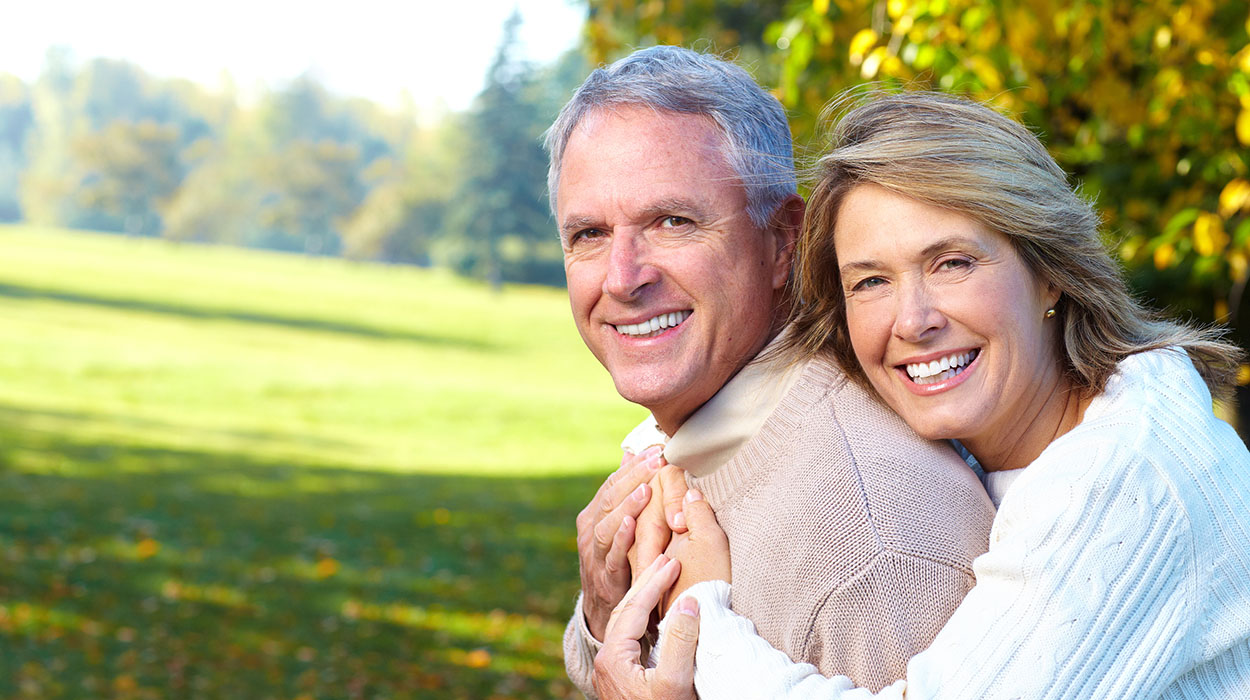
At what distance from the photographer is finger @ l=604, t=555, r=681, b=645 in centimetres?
229

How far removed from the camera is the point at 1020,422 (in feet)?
6.98

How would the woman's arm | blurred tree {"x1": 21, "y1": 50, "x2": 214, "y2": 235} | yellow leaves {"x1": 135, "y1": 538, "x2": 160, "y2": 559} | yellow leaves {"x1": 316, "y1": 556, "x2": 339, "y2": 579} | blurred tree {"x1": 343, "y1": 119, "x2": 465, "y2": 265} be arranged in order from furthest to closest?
blurred tree {"x1": 21, "y1": 50, "x2": 214, "y2": 235}
blurred tree {"x1": 343, "y1": 119, "x2": 465, "y2": 265}
yellow leaves {"x1": 135, "y1": 538, "x2": 160, "y2": 559}
yellow leaves {"x1": 316, "y1": 556, "x2": 339, "y2": 579}
the woman's arm

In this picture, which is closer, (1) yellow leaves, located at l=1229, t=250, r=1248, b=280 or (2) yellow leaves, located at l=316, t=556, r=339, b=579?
(1) yellow leaves, located at l=1229, t=250, r=1248, b=280

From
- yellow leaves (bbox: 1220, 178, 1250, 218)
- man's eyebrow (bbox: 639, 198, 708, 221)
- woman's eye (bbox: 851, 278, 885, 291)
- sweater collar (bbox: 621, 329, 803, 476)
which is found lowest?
sweater collar (bbox: 621, 329, 803, 476)

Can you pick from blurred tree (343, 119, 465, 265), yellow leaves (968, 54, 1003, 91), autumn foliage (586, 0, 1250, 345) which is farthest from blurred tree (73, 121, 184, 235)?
yellow leaves (968, 54, 1003, 91)

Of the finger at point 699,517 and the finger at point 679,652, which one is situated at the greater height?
the finger at point 699,517

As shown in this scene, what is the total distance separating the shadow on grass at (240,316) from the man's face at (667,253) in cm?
3878

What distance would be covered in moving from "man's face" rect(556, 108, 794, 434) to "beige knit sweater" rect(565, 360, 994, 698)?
0.75 feet

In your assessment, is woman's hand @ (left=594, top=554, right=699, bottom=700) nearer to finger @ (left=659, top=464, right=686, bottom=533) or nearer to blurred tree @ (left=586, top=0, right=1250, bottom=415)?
finger @ (left=659, top=464, right=686, bottom=533)

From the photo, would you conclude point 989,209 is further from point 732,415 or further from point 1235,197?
point 1235,197

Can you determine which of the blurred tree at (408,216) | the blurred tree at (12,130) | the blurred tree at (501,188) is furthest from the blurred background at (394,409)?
the blurred tree at (12,130)

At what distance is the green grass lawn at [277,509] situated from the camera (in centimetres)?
847

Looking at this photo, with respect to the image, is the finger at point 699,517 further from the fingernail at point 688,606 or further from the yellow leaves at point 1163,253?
the yellow leaves at point 1163,253

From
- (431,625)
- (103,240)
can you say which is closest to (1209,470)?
(431,625)
